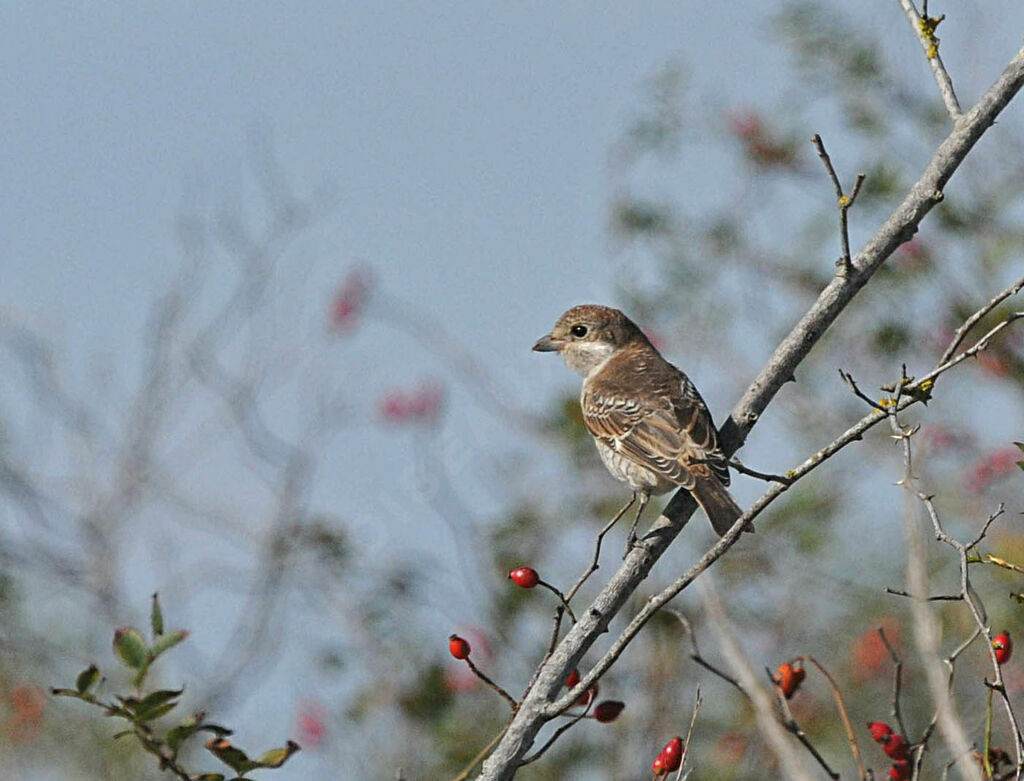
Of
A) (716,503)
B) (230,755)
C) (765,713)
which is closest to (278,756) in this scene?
(230,755)

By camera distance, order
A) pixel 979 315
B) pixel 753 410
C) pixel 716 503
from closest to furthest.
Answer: pixel 979 315 → pixel 753 410 → pixel 716 503

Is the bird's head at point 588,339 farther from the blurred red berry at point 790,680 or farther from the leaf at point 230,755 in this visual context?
the leaf at point 230,755

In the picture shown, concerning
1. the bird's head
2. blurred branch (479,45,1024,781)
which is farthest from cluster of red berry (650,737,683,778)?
the bird's head

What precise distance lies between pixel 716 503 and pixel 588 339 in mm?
2229

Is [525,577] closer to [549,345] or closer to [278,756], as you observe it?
[278,756]

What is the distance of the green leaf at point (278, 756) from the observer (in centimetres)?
327

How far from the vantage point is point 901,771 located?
3820 millimetres

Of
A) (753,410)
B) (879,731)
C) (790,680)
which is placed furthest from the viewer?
(790,680)

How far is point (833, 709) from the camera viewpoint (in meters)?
7.98

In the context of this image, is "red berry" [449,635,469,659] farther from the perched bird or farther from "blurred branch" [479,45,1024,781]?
the perched bird

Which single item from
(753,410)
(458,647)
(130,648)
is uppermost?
(753,410)

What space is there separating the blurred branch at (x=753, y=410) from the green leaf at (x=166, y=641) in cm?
71

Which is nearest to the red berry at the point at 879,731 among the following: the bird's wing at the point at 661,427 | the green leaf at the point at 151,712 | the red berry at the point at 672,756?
the red berry at the point at 672,756

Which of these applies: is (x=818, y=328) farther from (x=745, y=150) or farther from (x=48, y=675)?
(x=48, y=675)
